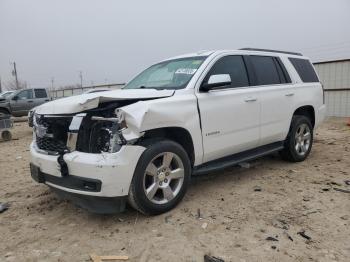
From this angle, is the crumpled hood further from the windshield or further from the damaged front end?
the windshield

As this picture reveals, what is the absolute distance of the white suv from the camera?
337 centimetres

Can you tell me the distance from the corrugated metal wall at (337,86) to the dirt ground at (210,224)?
29.9 ft

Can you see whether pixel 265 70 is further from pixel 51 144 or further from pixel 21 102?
pixel 21 102

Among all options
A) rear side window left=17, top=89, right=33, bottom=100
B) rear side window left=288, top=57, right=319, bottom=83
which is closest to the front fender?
rear side window left=288, top=57, right=319, bottom=83

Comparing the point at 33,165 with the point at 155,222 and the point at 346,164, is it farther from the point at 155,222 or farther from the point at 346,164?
the point at 346,164

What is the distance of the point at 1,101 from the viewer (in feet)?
54.3

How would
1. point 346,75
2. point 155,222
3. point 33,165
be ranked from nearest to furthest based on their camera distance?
point 155,222 → point 33,165 → point 346,75

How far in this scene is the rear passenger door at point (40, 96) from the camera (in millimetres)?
17250

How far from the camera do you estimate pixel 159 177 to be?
3.74 metres

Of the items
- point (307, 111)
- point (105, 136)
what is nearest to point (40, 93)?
point (307, 111)

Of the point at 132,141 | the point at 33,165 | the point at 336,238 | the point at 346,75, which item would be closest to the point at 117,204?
the point at 132,141

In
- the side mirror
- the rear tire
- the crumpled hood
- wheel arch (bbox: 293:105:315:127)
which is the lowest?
the rear tire

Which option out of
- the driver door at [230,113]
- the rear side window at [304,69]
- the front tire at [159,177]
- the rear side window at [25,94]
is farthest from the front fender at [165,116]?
the rear side window at [25,94]

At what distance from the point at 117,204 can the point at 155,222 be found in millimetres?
488
